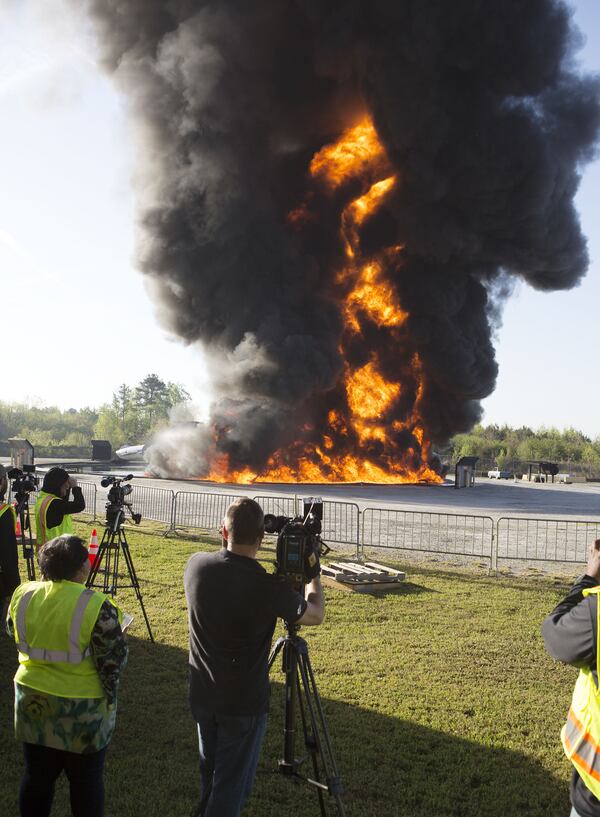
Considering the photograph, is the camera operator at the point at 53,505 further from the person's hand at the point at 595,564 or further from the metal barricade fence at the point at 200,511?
the metal barricade fence at the point at 200,511

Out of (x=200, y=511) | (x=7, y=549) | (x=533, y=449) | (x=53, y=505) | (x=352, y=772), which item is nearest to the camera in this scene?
(x=352, y=772)

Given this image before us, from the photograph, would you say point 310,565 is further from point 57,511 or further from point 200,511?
point 200,511

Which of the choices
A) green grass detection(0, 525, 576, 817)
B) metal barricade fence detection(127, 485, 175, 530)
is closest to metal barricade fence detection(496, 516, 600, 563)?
green grass detection(0, 525, 576, 817)

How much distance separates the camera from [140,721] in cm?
510

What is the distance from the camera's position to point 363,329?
34.5 meters

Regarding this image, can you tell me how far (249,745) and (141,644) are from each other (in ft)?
13.8

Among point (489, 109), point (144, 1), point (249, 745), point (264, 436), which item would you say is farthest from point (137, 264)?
point (249, 745)

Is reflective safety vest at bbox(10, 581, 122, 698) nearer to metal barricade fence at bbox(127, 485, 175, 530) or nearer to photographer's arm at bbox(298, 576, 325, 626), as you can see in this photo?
photographer's arm at bbox(298, 576, 325, 626)

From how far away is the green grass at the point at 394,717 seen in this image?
13.5 ft

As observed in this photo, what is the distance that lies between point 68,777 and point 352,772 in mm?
2172

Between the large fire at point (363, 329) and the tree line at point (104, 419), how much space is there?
2773cm

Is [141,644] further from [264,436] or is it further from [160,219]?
[160,219]

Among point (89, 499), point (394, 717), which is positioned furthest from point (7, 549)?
point (89, 499)

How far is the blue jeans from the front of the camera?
299 cm
